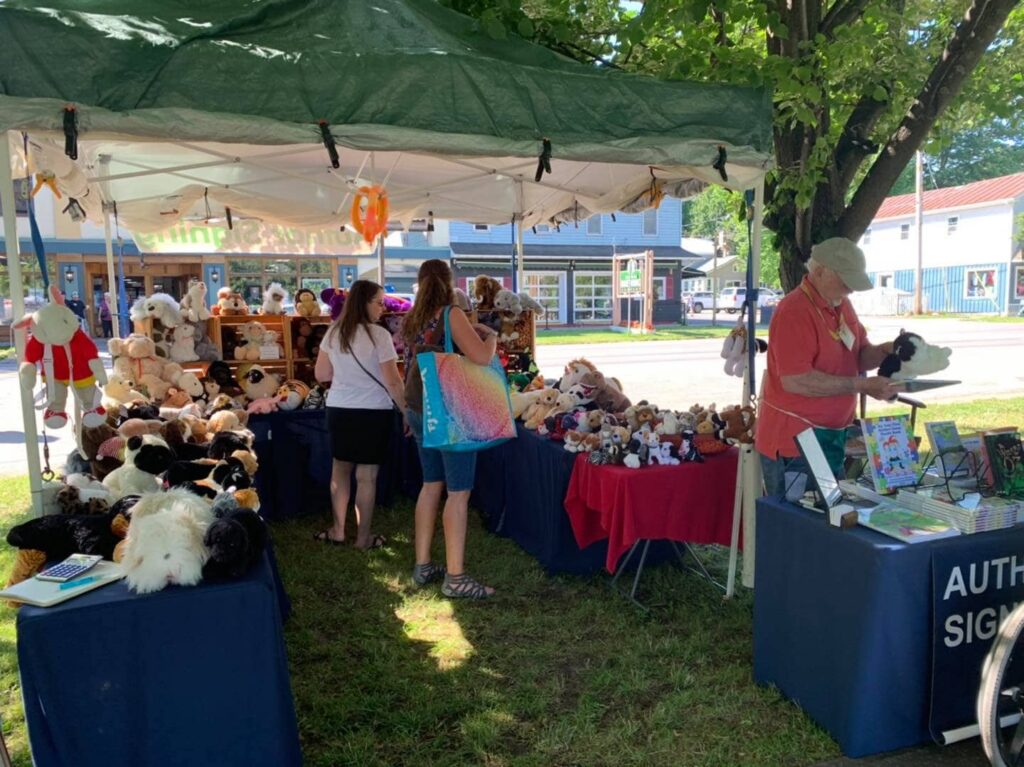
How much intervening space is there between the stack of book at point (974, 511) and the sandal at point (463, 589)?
2.24m

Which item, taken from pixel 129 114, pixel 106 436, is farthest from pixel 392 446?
pixel 129 114

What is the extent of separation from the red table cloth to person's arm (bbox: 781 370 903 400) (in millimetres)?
834

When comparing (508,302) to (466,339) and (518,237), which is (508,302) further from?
(466,339)

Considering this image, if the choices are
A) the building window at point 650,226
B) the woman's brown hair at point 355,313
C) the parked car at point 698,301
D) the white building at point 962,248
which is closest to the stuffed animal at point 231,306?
the woman's brown hair at point 355,313

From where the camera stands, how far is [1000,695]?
224 centimetres

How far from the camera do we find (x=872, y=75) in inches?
181

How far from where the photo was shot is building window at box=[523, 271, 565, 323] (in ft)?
86.9

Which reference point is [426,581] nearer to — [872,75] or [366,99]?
[366,99]

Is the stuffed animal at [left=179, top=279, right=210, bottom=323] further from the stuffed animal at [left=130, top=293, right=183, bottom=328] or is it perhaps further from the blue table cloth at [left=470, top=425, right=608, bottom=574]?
the blue table cloth at [left=470, top=425, right=608, bottom=574]

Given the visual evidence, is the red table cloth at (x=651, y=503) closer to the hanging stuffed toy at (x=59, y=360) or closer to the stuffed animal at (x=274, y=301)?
the hanging stuffed toy at (x=59, y=360)

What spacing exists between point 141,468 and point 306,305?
11.0ft

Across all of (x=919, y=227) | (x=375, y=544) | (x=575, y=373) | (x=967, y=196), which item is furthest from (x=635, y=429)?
(x=967, y=196)

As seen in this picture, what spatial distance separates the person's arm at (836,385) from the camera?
2.86m

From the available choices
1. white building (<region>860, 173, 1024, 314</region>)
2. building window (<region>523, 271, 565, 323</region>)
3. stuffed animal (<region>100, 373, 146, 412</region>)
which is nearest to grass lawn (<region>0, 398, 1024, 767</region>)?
stuffed animal (<region>100, 373, 146, 412</region>)
